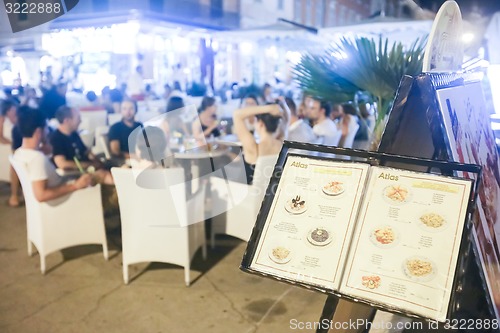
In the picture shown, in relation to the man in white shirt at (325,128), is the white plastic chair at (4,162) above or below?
below

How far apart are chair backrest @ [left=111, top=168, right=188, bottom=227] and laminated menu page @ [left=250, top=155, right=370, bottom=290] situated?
1.63m

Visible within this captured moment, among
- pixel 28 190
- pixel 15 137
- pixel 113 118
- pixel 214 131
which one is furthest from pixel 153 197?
pixel 113 118

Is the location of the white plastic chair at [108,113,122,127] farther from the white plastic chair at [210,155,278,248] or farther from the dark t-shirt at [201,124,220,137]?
the white plastic chair at [210,155,278,248]

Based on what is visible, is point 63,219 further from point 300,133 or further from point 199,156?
point 300,133

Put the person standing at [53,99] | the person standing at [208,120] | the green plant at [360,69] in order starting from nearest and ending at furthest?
the green plant at [360,69], the person standing at [208,120], the person standing at [53,99]

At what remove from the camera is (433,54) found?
1590mm

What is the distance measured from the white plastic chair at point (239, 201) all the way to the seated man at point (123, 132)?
51.5 inches

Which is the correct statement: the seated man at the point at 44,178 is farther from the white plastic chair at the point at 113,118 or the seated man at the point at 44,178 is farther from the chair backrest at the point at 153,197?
the white plastic chair at the point at 113,118

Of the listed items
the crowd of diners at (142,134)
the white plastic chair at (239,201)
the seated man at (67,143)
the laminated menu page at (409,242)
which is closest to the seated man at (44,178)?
the crowd of diners at (142,134)

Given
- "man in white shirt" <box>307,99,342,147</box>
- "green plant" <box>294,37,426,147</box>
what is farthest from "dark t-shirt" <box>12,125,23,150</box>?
"green plant" <box>294,37,426,147</box>

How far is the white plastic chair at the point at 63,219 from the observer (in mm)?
3154

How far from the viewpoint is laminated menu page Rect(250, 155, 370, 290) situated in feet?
3.91

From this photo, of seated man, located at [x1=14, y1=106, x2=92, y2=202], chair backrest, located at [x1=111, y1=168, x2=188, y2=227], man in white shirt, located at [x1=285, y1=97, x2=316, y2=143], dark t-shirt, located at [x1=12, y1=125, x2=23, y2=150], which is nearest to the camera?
chair backrest, located at [x1=111, y1=168, x2=188, y2=227]

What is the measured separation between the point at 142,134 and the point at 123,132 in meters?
0.79
